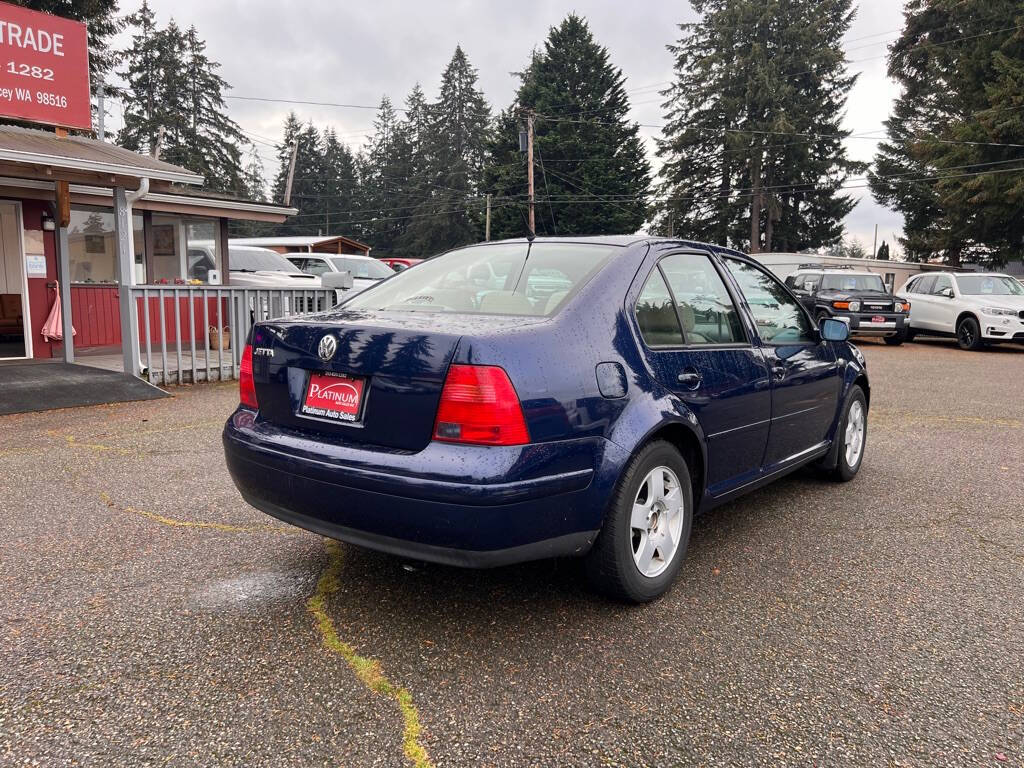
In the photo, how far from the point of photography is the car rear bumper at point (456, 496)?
253 cm

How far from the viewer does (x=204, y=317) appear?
31.6 feet

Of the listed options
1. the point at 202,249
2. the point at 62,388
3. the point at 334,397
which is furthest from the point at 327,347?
the point at 202,249

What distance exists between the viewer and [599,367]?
2873 millimetres

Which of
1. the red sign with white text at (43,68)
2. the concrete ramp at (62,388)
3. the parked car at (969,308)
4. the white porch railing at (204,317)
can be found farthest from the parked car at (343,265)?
Answer: the parked car at (969,308)

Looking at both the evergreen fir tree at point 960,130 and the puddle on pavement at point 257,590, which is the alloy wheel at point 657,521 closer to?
the puddle on pavement at point 257,590

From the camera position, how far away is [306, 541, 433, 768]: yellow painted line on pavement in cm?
217

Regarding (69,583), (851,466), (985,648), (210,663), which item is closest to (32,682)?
(210,663)

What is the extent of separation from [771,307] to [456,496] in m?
2.61

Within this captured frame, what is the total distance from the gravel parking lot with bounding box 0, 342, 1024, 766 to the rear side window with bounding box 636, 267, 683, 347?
1.09 m

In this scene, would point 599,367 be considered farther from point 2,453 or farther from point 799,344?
point 2,453

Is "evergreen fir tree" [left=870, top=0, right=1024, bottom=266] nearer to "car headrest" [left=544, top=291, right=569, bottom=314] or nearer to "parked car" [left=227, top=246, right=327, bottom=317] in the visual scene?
"parked car" [left=227, top=246, right=327, bottom=317]

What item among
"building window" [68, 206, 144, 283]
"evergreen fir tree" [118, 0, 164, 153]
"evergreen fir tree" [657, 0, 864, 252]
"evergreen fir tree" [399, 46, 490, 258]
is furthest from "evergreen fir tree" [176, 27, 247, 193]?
"building window" [68, 206, 144, 283]

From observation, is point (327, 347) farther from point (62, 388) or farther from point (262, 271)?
point (262, 271)

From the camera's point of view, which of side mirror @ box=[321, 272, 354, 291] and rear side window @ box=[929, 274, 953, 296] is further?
rear side window @ box=[929, 274, 953, 296]
